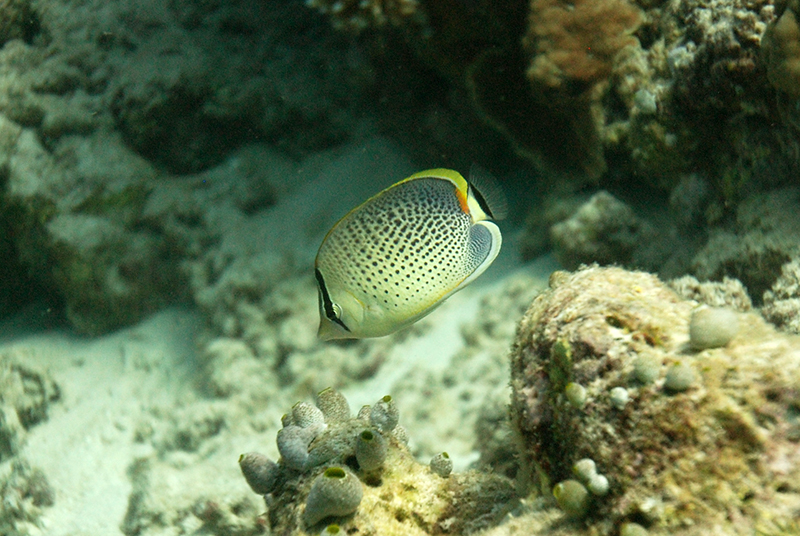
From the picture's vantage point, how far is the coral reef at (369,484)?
1626 millimetres

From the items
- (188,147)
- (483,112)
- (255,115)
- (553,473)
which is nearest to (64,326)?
(188,147)

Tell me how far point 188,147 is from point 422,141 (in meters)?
3.08

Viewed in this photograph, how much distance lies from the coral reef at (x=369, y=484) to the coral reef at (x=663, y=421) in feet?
1.08

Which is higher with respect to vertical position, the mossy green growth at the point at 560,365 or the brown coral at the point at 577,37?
the brown coral at the point at 577,37

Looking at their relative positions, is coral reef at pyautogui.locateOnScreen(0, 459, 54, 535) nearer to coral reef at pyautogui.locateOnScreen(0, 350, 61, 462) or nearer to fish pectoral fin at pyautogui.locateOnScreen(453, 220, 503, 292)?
coral reef at pyautogui.locateOnScreen(0, 350, 61, 462)

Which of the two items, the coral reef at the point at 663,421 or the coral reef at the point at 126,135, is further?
the coral reef at the point at 126,135

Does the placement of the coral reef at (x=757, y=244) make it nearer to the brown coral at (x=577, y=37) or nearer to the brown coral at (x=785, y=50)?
the brown coral at (x=785, y=50)

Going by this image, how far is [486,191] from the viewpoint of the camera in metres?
2.31

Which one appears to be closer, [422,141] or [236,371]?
[236,371]

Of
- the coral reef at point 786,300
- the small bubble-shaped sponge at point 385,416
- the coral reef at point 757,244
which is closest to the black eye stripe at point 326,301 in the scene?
the small bubble-shaped sponge at point 385,416

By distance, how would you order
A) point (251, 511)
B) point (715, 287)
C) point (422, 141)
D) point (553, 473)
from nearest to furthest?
point (553, 473), point (715, 287), point (251, 511), point (422, 141)

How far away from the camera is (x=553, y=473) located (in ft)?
5.13

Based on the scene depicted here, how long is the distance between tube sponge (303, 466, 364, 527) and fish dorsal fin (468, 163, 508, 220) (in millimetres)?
1339

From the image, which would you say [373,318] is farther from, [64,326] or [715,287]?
[64,326]
